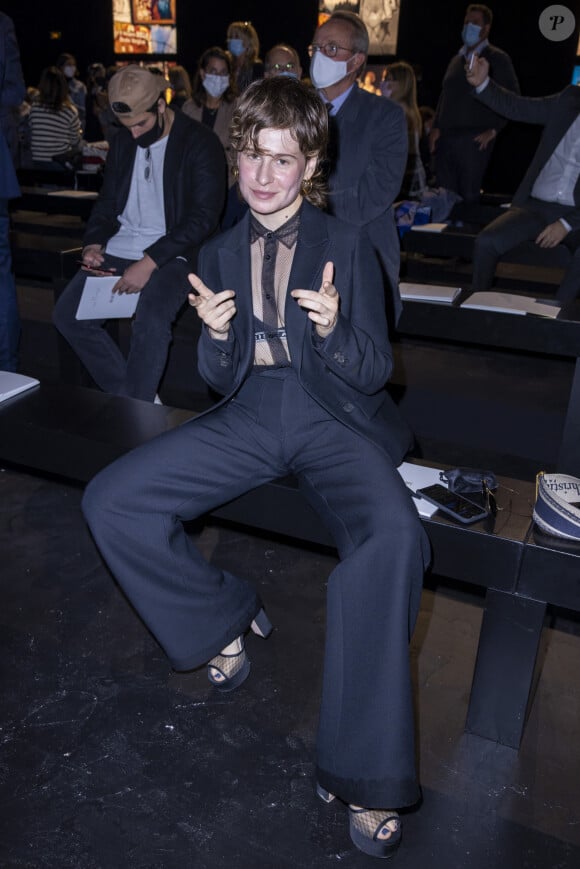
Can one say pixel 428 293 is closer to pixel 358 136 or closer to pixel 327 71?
pixel 358 136

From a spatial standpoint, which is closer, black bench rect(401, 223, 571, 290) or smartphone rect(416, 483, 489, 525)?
smartphone rect(416, 483, 489, 525)

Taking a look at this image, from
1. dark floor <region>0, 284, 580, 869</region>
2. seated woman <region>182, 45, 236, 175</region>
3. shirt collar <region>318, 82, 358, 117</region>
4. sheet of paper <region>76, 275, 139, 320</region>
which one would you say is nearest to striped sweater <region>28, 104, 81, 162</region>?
seated woman <region>182, 45, 236, 175</region>

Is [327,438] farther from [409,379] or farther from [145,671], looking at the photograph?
[409,379]

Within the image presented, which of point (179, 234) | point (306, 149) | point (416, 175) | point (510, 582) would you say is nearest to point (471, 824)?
point (510, 582)

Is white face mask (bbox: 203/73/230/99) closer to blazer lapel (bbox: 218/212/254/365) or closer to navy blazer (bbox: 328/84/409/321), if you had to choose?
navy blazer (bbox: 328/84/409/321)

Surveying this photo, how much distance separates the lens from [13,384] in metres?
2.37

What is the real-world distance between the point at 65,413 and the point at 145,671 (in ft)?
2.56

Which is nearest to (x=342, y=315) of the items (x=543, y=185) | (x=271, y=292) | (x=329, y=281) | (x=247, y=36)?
(x=329, y=281)

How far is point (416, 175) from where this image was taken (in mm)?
5410

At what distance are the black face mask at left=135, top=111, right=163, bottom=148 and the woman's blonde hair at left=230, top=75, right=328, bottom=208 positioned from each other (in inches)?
53.2

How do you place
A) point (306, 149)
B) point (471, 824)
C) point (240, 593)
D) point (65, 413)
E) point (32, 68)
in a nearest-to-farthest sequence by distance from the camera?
point (471, 824), point (306, 149), point (240, 593), point (65, 413), point (32, 68)

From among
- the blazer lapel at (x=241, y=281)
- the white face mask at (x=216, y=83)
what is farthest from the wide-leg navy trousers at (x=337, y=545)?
the white face mask at (x=216, y=83)

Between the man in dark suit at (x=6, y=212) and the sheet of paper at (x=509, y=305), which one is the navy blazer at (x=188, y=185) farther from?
the sheet of paper at (x=509, y=305)

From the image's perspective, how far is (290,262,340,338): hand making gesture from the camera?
4.82ft
